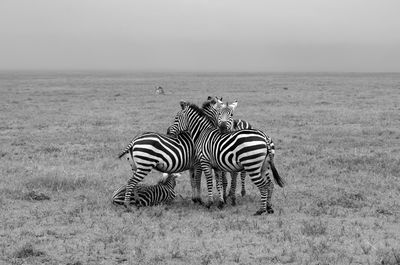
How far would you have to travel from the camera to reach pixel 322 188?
1141cm

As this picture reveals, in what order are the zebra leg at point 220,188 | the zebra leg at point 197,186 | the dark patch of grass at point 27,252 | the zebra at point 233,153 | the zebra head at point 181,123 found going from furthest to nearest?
the zebra head at point 181,123, the zebra leg at point 197,186, the zebra leg at point 220,188, the zebra at point 233,153, the dark patch of grass at point 27,252

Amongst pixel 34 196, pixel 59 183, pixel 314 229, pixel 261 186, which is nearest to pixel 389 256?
pixel 314 229

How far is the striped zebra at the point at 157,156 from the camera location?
9.53 metres

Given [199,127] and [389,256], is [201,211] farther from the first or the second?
[389,256]

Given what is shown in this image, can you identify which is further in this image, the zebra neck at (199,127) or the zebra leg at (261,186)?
the zebra neck at (199,127)

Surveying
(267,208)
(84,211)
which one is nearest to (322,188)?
(267,208)

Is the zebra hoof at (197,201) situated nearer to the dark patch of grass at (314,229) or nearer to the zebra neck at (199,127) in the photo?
the zebra neck at (199,127)

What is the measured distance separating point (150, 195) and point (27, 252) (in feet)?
10.5

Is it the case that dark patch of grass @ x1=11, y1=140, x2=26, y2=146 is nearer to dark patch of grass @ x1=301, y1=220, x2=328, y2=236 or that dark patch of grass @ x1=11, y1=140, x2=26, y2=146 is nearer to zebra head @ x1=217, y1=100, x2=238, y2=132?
zebra head @ x1=217, y1=100, x2=238, y2=132

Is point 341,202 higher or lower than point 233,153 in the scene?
lower

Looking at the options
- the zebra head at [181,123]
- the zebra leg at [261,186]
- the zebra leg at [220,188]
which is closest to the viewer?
the zebra leg at [261,186]

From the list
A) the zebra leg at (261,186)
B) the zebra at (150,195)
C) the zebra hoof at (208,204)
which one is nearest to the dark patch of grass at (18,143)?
the zebra at (150,195)

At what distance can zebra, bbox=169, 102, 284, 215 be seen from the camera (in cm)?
906

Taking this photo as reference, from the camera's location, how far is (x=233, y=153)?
918cm
